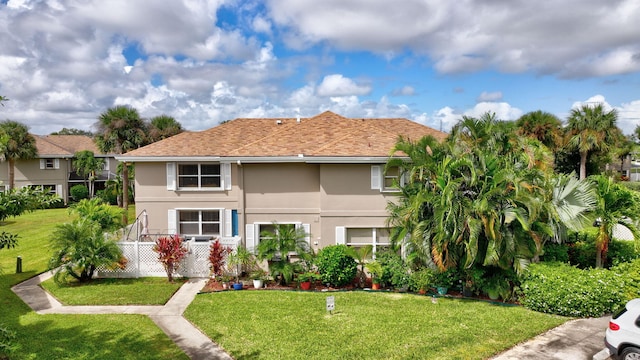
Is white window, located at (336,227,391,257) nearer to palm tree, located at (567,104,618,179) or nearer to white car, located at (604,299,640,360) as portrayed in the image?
white car, located at (604,299,640,360)

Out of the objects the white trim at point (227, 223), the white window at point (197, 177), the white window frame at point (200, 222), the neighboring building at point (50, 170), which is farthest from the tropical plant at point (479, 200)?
the neighboring building at point (50, 170)

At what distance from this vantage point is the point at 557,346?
10312 millimetres

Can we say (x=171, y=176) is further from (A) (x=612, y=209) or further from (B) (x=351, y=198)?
(A) (x=612, y=209)

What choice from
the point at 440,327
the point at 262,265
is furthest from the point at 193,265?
the point at 440,327

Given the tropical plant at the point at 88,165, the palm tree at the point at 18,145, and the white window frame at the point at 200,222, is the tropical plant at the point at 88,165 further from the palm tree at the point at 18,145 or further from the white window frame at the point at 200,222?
the white window frame at the point at 200,222

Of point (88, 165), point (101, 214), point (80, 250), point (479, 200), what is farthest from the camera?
point (88, 165)

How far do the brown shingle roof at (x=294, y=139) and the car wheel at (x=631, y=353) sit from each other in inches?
372

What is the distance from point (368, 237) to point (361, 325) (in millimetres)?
5615

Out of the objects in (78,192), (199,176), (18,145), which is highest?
(18,145)

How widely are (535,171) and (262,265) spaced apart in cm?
1097

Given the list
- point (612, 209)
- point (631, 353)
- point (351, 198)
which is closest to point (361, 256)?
point (351, 198)

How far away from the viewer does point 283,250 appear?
1591 centimetres

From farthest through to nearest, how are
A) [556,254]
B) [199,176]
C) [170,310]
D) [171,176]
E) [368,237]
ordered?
[199,176] < [171,176] < [368,237] < [556,254] < [170,310]

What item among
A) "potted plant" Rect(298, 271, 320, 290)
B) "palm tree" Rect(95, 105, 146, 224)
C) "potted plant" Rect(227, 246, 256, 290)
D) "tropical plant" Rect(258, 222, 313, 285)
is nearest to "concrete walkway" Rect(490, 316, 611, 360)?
"potted plant" Rect(298, 271, 320, 290)
